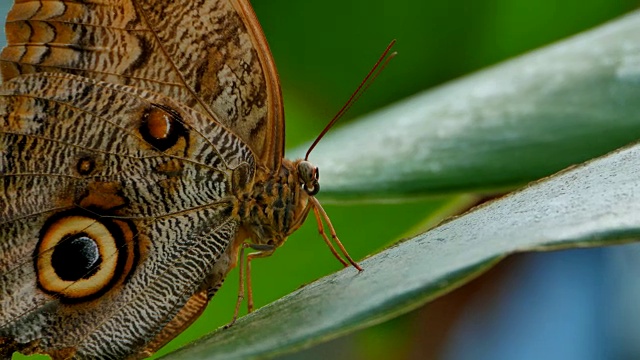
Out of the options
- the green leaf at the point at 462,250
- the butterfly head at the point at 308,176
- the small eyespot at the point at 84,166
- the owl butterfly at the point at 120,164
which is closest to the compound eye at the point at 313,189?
the butterfly head at the point at 308,176

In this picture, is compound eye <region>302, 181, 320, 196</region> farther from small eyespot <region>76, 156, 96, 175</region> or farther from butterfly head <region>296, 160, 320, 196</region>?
small eyespot <region>76, 156, 96, 175</region>

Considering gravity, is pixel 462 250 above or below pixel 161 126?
below

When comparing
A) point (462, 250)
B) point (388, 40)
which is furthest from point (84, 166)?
point (388, 40)

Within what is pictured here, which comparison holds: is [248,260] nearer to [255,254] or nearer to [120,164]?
[255,254]

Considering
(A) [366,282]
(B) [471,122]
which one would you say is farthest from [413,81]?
(A) [366,282]

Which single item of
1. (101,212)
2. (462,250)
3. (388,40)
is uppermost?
(388,40)

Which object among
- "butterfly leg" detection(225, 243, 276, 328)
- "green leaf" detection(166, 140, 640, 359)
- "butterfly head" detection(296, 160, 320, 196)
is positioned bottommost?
"green leaf" detection(166, 140, 640, 359)

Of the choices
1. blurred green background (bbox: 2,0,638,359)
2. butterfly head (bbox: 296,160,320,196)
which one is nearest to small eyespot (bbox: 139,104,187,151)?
butterfly head (bbox: 296,160,320,196)

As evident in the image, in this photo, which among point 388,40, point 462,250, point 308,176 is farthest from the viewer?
point 388,40

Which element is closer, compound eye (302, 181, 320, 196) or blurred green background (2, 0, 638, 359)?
compound eye (302, 181, 320, 196)
